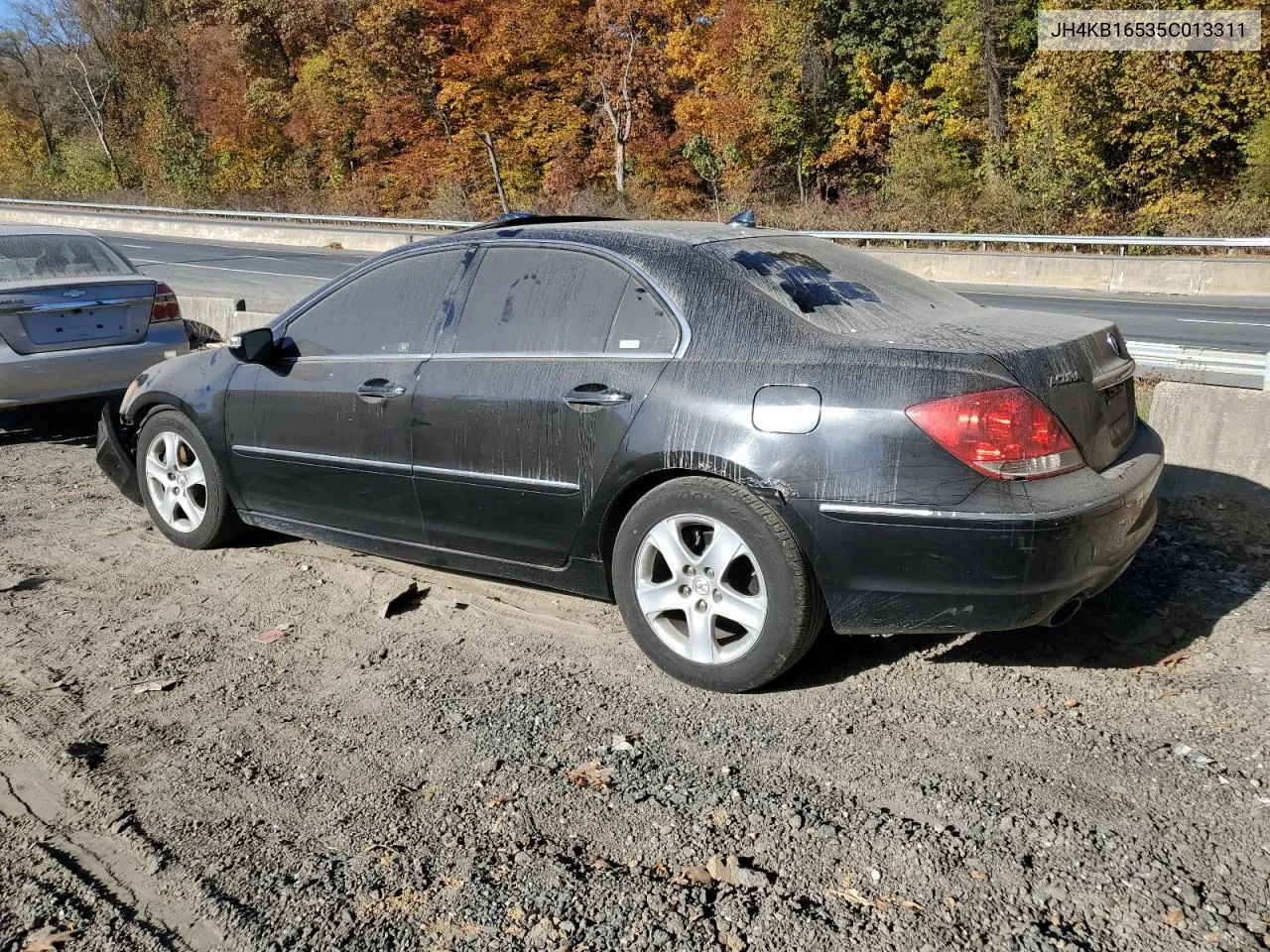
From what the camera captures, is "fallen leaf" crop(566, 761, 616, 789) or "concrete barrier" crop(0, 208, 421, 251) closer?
"fallen leaf" crop(566, 761, 616, 789)

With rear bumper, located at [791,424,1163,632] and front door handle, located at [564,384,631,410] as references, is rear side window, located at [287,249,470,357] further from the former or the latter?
rear bumper, located at [791,424,1163,632]

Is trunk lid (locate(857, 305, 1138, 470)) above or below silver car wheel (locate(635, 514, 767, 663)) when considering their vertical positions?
above

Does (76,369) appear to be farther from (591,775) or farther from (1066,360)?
(1066,360)

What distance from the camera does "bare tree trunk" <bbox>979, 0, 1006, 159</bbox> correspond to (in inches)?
1314

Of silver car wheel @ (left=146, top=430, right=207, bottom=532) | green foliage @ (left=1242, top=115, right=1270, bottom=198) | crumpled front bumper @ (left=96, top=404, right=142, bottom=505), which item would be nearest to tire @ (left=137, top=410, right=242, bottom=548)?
silver car wheel @ (left=146, top=430, right=207, bottom=532)

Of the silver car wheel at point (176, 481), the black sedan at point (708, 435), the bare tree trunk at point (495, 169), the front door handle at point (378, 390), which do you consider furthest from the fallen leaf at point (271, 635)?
the bare tree trunk at point (495, 169)

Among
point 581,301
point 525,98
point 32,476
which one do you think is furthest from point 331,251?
point 581,301

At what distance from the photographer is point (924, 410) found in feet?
11.1

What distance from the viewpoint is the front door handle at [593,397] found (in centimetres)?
393

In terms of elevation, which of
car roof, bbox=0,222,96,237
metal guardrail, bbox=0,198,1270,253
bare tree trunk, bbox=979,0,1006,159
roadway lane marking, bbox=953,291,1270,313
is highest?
bare tree trunk, bbox=979,0,1006,159

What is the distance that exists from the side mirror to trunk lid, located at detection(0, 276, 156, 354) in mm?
3558

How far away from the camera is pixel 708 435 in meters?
3.68

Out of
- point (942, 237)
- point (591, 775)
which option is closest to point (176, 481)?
point (591, 775)

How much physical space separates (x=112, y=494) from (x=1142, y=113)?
1159 inches
